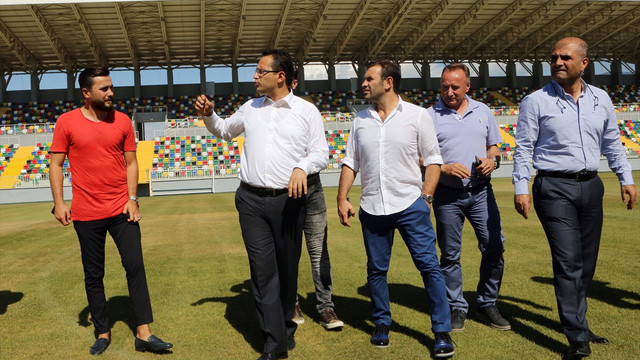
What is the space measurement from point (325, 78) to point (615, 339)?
4368 centimetres

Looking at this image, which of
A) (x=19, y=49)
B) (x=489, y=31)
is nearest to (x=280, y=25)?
(x=489, y=31)

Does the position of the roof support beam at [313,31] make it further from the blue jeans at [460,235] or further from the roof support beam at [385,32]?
the blue jeans at [460,235]

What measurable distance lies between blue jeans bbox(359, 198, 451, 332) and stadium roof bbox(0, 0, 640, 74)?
90.0ft

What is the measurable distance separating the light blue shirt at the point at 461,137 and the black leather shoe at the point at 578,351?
146 centimetres

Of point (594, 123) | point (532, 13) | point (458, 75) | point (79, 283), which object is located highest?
point (532, 13)

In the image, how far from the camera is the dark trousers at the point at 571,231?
3.78 m

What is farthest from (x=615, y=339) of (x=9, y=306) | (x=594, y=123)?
(x=9, y=306)

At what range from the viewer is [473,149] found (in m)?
4.64

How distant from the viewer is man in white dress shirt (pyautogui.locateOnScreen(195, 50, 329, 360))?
3.92 meters

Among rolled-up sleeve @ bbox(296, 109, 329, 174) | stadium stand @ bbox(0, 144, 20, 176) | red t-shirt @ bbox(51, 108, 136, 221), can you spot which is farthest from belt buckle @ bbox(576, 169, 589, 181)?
A: stadium stand @ bbox(0, 144, 20, 176)

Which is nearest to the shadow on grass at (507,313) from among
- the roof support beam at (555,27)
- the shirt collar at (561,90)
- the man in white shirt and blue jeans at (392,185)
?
the man in white shirt and blue jeans at (392,185)

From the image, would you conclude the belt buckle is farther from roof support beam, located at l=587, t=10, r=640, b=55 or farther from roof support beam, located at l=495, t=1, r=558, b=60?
roof support beam, located at l=587, t=10, r=640, b=55

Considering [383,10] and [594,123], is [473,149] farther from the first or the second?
[383,10]

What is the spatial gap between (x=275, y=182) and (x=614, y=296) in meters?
3.44
